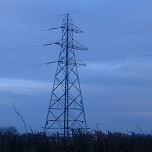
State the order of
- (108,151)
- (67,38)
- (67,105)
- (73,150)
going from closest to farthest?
(73,150)
(108,151)
(67,105)
(67,38)

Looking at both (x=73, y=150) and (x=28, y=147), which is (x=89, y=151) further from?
(x=28, y=147)

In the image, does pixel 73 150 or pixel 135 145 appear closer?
pixel 73 150

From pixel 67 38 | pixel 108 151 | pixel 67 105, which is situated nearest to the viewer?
pixel 108 151

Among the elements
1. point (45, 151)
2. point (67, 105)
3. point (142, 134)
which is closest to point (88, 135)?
point (45, 151)

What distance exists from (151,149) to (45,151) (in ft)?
14.1

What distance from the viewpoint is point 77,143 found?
1730 cm

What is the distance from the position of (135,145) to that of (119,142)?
0.65m

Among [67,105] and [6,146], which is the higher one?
[67,105]

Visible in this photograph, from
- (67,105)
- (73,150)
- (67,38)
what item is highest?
(67,38)

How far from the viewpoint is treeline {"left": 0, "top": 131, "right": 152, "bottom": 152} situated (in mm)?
17328

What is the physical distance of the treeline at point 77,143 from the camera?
17.3 m

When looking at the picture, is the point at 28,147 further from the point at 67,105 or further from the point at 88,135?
the point at 67,105

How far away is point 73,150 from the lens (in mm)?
17188

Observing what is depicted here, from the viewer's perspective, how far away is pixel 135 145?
18.6 m
